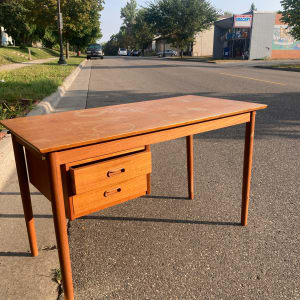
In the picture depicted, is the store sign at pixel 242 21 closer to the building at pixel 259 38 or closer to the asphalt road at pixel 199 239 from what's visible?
the building at pixel 259 38

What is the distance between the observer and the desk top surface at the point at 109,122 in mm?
1505

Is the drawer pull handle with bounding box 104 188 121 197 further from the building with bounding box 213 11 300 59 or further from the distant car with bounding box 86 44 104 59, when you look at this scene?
the distant car with bounding box 86 44 104 59

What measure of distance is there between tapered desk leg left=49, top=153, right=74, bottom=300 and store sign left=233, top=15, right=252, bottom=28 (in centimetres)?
3695

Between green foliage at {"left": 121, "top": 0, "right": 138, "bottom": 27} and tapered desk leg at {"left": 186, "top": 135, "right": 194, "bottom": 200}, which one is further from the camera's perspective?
green foliage at {"left": 121, "top": 0, "right": 138, "bottom": 27}

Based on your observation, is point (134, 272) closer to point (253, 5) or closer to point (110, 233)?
point (110, 233)

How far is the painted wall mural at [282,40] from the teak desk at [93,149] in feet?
130

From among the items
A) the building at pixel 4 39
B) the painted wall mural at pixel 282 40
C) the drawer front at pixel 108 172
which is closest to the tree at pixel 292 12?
the painted wall mural at pixel 282 40

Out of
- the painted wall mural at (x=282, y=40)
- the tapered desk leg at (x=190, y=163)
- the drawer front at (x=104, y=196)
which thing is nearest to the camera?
the drawer front at (x=104, y=196)

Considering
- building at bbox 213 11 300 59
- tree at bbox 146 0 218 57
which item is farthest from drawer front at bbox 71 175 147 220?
tree at bbox 146 0 218 57

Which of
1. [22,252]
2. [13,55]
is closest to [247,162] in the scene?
[22,252]

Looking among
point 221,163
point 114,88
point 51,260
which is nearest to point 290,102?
point 221,163

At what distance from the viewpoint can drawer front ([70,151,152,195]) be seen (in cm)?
166

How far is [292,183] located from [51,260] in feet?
7.80

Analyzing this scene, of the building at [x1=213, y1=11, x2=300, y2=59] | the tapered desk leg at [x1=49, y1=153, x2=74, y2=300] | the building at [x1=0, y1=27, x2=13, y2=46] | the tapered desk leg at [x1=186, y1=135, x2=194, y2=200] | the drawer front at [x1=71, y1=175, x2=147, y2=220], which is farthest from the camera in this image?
the building at [x1=0, y1=27, x2=13, y2=46]
